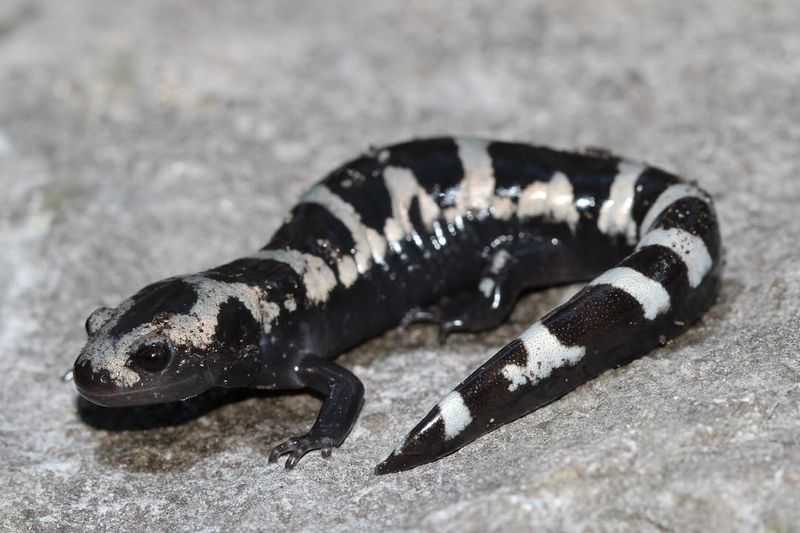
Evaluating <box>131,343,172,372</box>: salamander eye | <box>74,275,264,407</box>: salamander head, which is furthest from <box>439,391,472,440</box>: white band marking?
<box>131,343,172,372</box>: salamander eye

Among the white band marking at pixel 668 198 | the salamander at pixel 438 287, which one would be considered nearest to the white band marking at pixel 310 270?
the salamander at pixel 438 287

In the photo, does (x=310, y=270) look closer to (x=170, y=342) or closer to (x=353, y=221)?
(x=353, y=221)

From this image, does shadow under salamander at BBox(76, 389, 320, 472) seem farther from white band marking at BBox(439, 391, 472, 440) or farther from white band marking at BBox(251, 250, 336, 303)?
white band marking at BBox(439, 391, 472, 440)

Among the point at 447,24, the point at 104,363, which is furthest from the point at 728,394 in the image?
the point at 447,24

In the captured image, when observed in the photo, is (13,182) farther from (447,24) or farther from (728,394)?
(728,394)

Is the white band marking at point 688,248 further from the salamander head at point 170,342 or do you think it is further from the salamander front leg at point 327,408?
the salamander head at point 170,342

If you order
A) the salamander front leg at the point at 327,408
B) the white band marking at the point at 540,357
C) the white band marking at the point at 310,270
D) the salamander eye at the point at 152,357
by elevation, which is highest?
the white band marking at the point at 540,357

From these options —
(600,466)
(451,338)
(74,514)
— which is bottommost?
(74,514)

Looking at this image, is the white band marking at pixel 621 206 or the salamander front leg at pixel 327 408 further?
the white band marking at pixel 621 206
